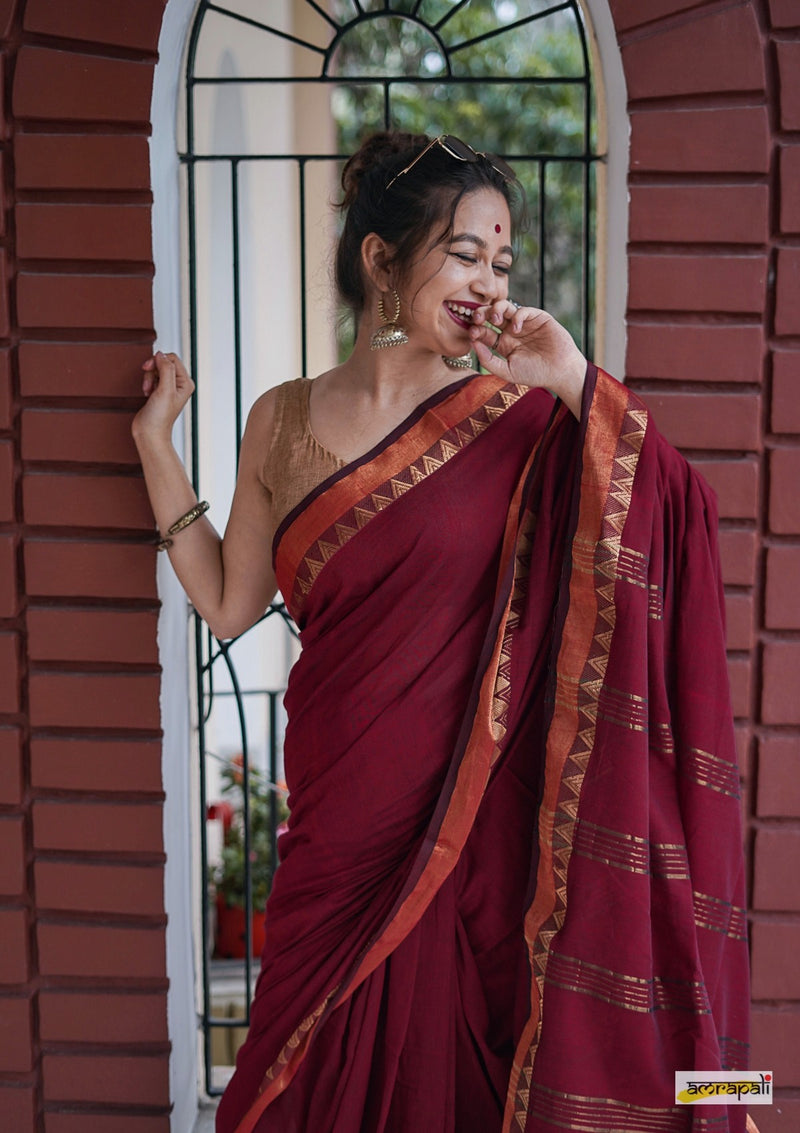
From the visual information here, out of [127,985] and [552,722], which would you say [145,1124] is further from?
[552,722]

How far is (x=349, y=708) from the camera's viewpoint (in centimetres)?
170

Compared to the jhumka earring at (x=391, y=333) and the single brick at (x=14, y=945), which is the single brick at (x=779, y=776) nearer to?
the jhumka earring at (x=391, y=333)

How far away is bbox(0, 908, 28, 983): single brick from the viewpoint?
2033mm

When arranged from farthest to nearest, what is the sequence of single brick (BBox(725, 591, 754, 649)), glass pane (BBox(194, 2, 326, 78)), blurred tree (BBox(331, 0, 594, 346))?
blurred tree (BBox(331, 0, 594, 346)) < glass pane (BBox(194, 2, 326, 78)) < single brick (BBox(725, 591, 754, 649))

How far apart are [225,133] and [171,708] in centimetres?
321

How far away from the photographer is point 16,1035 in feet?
6.73

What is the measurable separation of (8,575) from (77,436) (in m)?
0.29

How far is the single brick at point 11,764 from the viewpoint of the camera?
2004 mm

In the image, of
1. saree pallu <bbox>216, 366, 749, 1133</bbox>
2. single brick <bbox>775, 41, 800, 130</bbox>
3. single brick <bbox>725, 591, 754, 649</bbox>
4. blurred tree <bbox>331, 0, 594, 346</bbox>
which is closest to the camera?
saree pallu <bbox>216, 366, 749, 1133</bbox>

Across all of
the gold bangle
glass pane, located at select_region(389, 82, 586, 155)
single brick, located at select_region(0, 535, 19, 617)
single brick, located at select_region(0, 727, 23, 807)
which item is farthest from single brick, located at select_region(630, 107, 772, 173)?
glass pane, located at select_region(389, 82, 586, 155)

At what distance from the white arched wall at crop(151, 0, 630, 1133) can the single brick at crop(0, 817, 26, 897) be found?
27cm

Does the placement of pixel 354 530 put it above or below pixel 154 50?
below

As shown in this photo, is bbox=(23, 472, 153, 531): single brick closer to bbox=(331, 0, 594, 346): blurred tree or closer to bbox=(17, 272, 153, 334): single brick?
bbox=(17, 272, 153, 334): single brick

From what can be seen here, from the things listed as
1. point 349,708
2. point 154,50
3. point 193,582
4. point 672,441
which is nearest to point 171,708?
point 193,582
